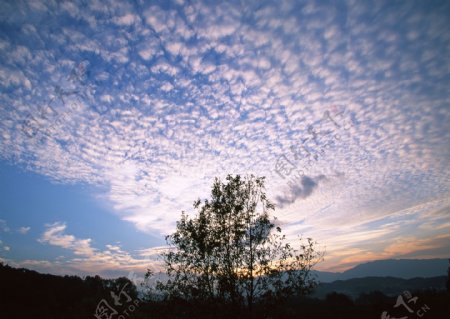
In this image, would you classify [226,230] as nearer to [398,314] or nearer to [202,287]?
[202,287]

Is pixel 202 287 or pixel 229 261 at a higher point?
pixel 229 261

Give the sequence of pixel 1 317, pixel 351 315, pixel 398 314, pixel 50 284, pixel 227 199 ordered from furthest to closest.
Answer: pixel 50 284
pixel 351 315
pixel 1 317
pixel 398 314
pixel 227 199

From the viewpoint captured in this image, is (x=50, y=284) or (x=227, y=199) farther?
(x=50, y=284)

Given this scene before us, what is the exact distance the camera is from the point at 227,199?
2558 cm

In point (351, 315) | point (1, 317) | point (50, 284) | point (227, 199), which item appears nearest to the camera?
point (227, 199)

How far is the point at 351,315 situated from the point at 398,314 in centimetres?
1675

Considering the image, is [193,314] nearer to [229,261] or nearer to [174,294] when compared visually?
[174,294]

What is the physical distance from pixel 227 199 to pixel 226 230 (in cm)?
277

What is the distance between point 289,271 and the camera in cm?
2300

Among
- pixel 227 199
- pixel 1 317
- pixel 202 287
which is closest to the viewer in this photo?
pixel 202 287

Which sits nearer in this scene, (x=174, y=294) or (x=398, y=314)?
(x=174, y=294)

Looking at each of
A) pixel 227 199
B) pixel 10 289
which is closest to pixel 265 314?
pixel 227 199

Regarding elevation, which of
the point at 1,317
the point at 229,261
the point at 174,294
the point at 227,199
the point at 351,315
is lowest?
the point at 351,315

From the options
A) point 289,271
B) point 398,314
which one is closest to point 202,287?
point 289,271
